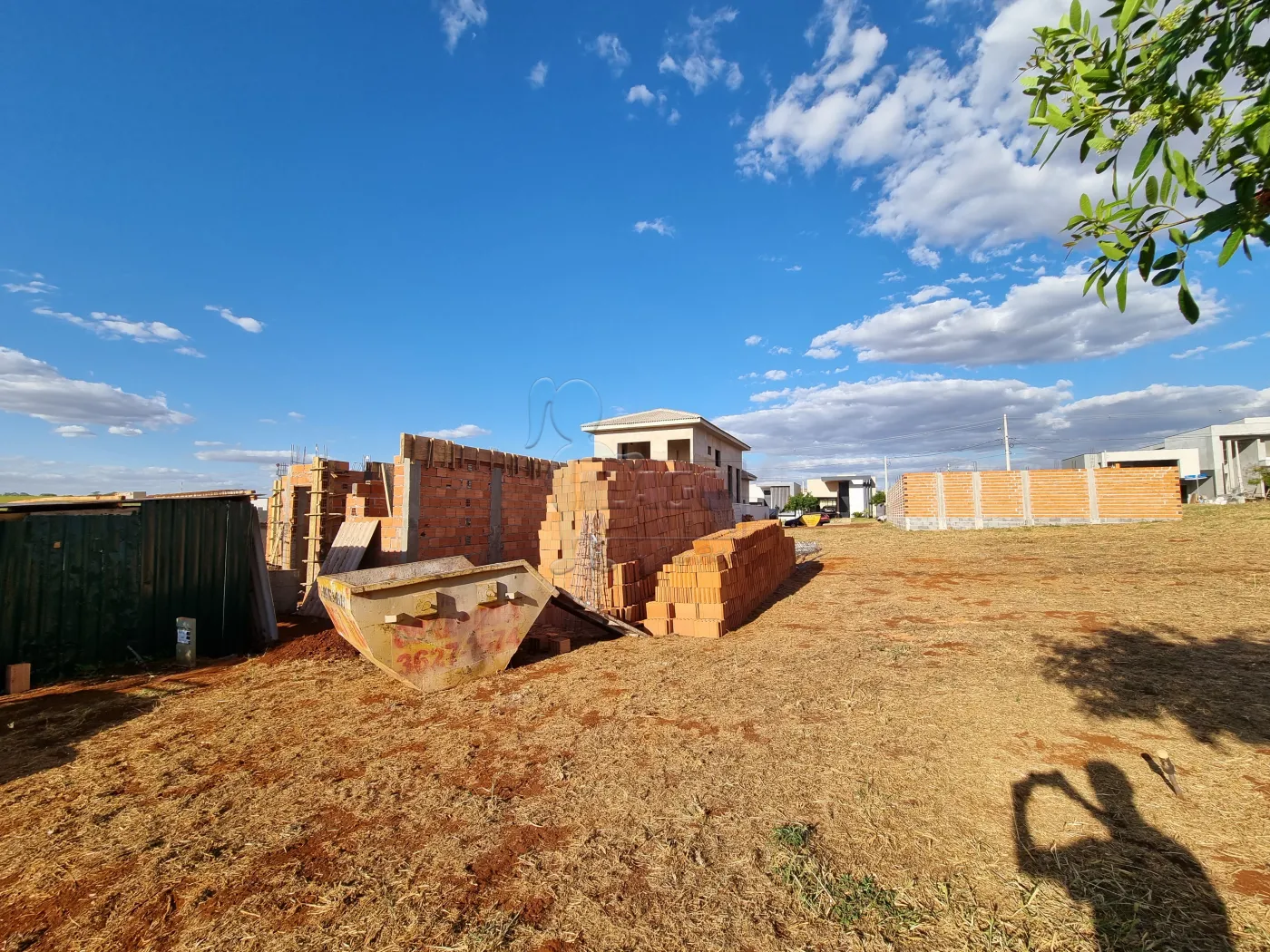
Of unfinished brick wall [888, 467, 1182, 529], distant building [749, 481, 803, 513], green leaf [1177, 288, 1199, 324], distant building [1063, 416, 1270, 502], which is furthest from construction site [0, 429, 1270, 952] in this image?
distant building [749, 481, 803, 513]

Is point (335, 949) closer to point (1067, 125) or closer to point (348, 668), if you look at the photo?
point (1067, 125)

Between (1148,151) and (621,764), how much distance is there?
4.01 metres

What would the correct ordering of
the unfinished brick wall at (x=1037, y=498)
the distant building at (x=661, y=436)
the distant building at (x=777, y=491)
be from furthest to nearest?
1. the distant building at (x=777, y=491)
2. the distant building at (x=661, y=436)
3. the unfinished brick wall at (x=1037, y=498)

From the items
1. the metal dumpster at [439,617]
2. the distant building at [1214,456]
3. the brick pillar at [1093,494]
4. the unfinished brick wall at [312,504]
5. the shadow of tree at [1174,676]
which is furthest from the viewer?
the distant building at [1214,456]

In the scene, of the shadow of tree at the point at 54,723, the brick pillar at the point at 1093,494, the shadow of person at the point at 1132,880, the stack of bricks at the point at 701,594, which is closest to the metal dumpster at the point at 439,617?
the shadow of tree at the point at 54,723

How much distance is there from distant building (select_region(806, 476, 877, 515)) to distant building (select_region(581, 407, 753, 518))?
31.4 metres

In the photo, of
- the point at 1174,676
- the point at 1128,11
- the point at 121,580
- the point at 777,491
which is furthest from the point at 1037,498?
the point at 777,491

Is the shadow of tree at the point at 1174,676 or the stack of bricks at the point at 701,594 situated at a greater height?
the stack of bricks at the point at 701,594

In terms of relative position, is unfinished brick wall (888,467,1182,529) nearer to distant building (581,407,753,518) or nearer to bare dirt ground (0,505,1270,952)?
distant building (581,407,753,518)

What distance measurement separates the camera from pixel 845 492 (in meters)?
61.8

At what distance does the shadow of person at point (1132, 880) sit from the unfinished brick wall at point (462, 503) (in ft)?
24.8

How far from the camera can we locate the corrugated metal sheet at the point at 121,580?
18.6 ft

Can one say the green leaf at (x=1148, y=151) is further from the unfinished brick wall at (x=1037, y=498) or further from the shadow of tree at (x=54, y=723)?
the unfinished brick wall at (x=1037, y=498)

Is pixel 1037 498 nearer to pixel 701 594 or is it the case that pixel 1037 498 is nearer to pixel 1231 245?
pixel 701 594
